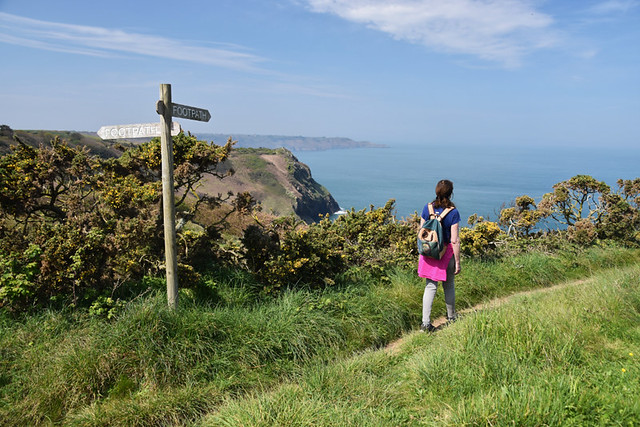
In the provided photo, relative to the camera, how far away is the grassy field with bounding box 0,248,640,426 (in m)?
3.26

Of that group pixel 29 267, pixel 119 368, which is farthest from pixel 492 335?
pixel 29 267

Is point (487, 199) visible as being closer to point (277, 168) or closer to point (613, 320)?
point (277, 168)

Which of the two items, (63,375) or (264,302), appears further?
(264,302)

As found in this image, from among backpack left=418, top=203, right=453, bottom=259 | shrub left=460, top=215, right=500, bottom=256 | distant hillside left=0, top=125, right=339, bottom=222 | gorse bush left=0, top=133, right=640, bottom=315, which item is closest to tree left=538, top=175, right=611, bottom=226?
shrub left=460, top=215, right=500, bottom=256

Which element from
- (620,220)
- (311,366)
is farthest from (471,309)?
(620,220)

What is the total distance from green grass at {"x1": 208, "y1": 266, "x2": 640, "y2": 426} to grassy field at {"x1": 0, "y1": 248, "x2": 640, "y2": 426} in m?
0.01

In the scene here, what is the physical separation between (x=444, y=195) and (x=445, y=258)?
2.47ft

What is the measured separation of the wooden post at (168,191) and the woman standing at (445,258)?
287 centimetres

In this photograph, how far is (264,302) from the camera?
557cm

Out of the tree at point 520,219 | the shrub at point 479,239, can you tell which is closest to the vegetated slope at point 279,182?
the tree at point 520,219

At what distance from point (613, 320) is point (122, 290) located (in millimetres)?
5438

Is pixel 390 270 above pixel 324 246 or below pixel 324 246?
below

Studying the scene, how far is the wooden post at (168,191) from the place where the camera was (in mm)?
4570

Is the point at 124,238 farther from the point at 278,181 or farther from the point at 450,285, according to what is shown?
the point at 278,181
